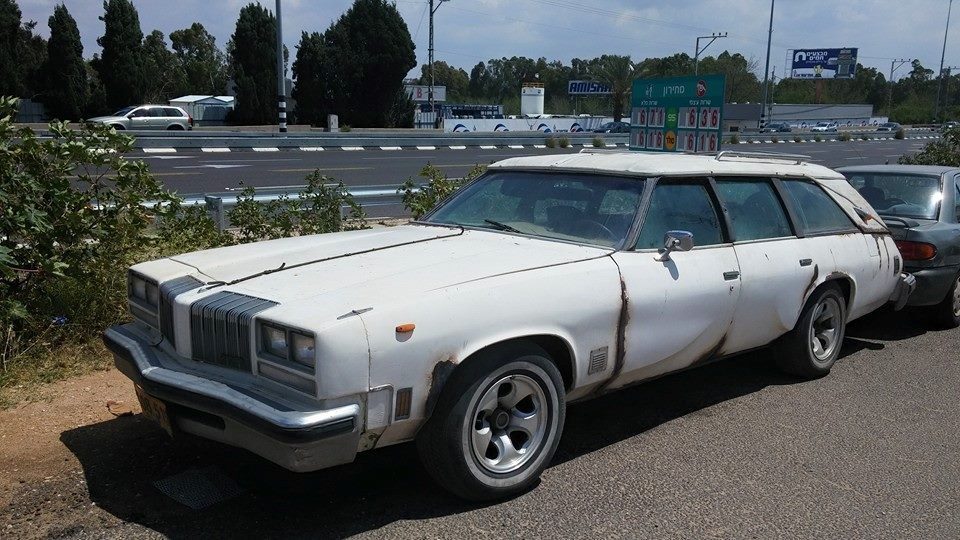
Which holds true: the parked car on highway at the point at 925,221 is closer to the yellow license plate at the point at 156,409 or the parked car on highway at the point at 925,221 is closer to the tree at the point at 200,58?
the yellow license plate at the point at 156,409

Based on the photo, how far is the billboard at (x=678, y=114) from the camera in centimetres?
1109

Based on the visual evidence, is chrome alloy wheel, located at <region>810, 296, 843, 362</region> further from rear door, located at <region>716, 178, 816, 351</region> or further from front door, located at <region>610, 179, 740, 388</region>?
front door, located at <region>610, 179, 740, 388</region>

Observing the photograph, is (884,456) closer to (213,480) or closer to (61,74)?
(213,480)

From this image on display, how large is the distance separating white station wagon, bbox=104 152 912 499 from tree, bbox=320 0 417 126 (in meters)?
42.6

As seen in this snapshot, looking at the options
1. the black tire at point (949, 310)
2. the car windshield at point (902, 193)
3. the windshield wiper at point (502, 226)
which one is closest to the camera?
the windshield wiper at point (502, 226)

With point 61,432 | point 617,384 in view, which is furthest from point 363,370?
point 61,432

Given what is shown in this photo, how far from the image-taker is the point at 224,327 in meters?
3.34

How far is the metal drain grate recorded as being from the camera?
3539 millimetres

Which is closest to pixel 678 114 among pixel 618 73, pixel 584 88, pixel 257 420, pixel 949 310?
pixel 949 310

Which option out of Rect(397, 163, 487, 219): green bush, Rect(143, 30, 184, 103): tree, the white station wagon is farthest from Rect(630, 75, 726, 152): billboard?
Rect(143, 30, 184, 103): tree

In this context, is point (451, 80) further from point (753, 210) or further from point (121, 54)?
point (753, 210)

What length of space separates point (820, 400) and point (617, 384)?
1.80 meters

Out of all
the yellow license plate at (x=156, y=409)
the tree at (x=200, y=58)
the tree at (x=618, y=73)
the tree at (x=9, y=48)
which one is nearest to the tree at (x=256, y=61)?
the tree at (x=9, y=48)

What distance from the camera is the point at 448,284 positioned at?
3.44 meters
